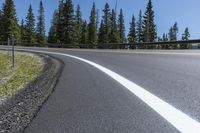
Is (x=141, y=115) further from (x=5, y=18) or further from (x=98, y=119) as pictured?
(x=5, y=18)

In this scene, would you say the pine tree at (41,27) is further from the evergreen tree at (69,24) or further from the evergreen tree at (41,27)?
the evergreen tree at (69,24)

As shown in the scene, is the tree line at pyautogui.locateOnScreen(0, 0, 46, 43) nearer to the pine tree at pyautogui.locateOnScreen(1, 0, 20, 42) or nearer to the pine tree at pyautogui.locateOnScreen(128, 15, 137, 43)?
the pine tree at pyautogui.locateOnScreen(1, 0, 20, 42)

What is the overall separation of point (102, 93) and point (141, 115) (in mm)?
2118

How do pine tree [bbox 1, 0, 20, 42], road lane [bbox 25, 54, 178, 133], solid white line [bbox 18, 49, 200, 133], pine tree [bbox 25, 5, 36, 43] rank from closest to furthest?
solid white line [bbox 18, 49, 200, 133] < road lane [bbox 25, 54, 178, 133] < pine tree [bbox 1, 0, 20, 42] < pine tree [bbox 25, 5, 36, 43]

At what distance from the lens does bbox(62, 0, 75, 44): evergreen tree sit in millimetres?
92500

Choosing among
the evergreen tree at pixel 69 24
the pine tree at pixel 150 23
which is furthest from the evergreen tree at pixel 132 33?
the evergreen tree at pixel 69 24

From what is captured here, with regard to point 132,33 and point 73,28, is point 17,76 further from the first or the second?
point 132,33

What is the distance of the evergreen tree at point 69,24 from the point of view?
303ft

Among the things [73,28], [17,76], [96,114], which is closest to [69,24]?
[73,28]

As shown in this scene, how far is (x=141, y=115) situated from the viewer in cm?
534

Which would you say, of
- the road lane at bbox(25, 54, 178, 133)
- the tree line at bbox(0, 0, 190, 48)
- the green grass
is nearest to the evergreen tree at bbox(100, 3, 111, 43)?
the tree line at bbox(0, 0, 190, 48)

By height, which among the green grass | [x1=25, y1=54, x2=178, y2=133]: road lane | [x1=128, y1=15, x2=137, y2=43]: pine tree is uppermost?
[x1=128, y1=15, x2=137, y2=43]: pine tree

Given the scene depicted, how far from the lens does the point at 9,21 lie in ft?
328

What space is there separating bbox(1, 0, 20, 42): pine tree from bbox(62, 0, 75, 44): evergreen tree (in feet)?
39.9
